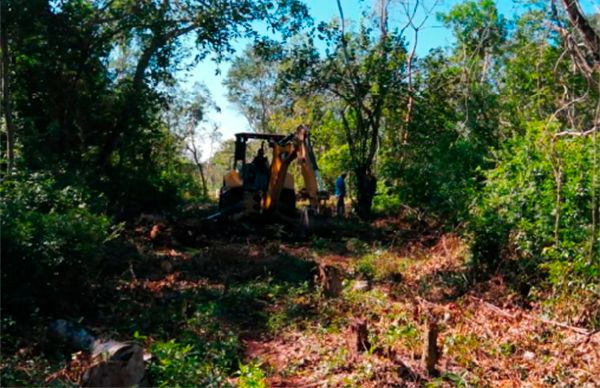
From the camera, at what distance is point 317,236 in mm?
13023

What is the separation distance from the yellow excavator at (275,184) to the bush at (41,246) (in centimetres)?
530

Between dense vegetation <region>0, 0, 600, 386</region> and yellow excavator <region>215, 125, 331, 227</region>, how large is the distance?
1431 millimetres

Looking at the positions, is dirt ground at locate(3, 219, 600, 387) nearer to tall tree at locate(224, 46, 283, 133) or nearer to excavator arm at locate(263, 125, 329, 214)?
excavator arm at locate(263, 125, 329, 214)

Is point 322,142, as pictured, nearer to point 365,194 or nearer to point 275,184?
point 365,194

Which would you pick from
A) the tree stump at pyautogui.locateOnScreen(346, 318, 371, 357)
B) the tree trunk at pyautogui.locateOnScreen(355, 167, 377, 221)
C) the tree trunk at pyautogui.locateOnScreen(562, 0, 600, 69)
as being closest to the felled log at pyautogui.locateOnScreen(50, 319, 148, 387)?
the tree stump at pyautogui.locateOnScreen(346, 318, 371, 357)

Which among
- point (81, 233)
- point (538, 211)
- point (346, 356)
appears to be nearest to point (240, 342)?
point (346, 356)

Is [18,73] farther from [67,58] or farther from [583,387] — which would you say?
[583,387]

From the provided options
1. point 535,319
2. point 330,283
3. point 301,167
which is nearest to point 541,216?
point 535,319

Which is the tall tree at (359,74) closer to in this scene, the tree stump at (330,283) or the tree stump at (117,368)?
the tree stump at (330,283)

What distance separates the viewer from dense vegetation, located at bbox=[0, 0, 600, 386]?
6367 millimetres

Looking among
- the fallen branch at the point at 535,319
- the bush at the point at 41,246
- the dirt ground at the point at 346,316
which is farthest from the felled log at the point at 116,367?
the fallen branch at the point at 535,319

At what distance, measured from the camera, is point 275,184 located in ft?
43.0

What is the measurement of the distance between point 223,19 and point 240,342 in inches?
333

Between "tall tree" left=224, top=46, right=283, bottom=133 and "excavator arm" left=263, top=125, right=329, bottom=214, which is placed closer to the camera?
"excavator arm" left=263, top=125, right=329, bottom=214
